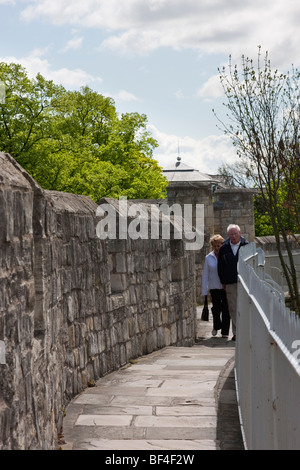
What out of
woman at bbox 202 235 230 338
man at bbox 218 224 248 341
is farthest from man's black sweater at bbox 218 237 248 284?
woman at bbox 202 235 230 338

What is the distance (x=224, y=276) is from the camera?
9297 millimetres

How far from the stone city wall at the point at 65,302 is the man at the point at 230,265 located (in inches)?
22.4

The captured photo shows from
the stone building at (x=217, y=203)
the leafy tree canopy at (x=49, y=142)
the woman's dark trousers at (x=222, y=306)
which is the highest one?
the leafy tree canopy at (x=49, y=142)

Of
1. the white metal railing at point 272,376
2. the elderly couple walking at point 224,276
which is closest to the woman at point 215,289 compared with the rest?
the elderly couple walking at point 224,276

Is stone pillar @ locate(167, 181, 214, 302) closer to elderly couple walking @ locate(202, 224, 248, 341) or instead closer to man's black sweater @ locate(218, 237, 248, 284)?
elderly couple walking @ locate(202, 224, 248, 341)

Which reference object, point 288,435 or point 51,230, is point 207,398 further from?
point 288,435

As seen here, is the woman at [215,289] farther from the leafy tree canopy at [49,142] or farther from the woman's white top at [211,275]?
the leafy tree canopy at [49,142]

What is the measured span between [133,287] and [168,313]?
1.40 metres

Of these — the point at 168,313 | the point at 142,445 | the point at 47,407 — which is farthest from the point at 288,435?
the point at 168,313

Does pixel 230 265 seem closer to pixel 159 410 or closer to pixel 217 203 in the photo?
pixel 159 410

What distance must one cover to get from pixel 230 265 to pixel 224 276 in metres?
0.17

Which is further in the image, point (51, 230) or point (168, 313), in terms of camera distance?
point (168, 313)

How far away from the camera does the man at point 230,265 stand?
30.3 feet

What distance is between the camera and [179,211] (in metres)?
15.6
